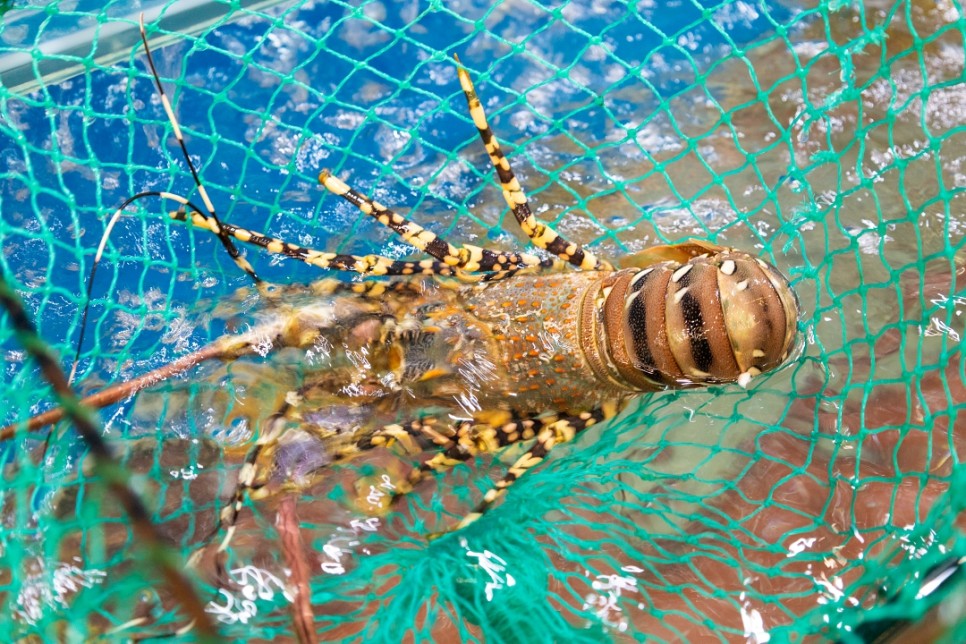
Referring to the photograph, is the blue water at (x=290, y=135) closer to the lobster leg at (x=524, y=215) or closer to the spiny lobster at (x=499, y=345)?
the lobster leg at (x=524, y=215)

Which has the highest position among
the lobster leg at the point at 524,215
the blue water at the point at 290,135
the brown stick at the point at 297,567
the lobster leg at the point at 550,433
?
the blue water at the point at 290,135

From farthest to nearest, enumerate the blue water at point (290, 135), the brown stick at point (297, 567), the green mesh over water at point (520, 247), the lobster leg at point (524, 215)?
the blue water at point (290, 135) < the lobster leg at point (524, 215) < the green mesh over water at point (520, 247) < the brown stick at point (297, 567)

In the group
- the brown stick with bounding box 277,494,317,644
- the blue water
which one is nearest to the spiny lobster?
the brown stick with bounding box 277,494,317,644

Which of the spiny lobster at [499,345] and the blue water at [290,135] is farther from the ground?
the blue water at [290,135]

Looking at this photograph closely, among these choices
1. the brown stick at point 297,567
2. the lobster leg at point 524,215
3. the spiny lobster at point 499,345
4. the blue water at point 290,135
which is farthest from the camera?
the blue water at point 290,135

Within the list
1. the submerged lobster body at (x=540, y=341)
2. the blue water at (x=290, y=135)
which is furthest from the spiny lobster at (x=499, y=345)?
the blue water at (x=290, y=135)

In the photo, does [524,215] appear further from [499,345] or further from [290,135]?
[290,135]

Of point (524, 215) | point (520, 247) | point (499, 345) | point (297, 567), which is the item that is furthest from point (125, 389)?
point (520, 247)

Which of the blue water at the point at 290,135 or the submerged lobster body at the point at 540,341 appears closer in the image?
the submerged lobster body at the point at 540,341
